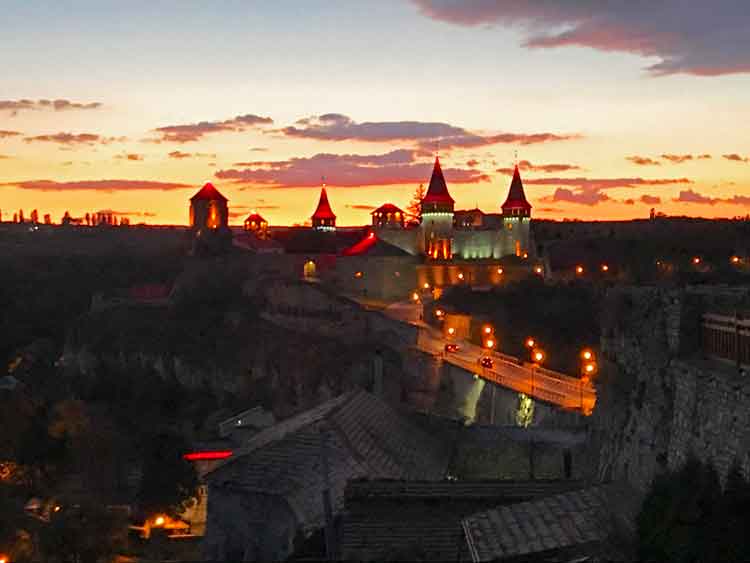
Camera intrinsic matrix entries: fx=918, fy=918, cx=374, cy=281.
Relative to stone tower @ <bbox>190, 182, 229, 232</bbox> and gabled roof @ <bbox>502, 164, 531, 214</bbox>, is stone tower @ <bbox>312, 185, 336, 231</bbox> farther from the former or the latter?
gabled roof @ <bbox>502, 164, 531, 214</bbox>

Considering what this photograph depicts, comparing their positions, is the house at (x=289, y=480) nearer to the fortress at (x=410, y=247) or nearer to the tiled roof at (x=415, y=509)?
the tiled roof at (x=415, y=509)

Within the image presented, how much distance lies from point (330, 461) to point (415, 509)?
3469 mm

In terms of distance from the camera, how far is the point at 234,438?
135 ft

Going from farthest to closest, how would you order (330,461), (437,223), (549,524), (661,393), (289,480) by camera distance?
(437,223) → (330,461) → (289,480) → (661,393) → (549,524)

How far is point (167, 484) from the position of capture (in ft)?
94.0

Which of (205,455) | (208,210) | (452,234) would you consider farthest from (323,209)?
(205,455)

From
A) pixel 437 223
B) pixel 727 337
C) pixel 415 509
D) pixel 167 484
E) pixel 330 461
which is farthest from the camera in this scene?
pixel 437 223

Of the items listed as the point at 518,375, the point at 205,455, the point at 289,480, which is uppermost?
the point at 289,480

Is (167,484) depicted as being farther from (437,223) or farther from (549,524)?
(437,223)

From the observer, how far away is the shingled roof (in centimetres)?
1596

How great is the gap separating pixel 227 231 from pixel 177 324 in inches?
689

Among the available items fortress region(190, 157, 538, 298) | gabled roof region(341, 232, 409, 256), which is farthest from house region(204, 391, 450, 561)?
gabled roof region(341, 232, 409, 256)

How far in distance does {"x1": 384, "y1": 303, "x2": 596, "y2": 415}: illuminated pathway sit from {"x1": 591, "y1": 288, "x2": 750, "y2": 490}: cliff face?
11.0 m

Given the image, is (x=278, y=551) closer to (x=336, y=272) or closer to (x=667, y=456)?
(x=667, y=456)
